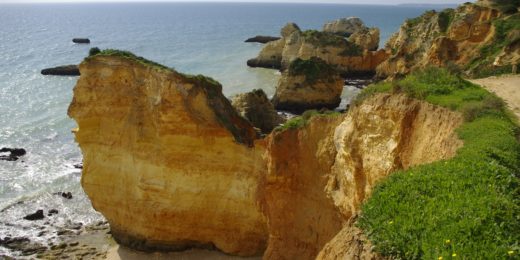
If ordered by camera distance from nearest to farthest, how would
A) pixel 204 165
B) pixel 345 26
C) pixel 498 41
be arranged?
1. pixel 204 165
2. pixel 498 41
3. pixel 345 26

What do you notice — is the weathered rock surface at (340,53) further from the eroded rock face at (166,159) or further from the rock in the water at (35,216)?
the eroded rock face at (166,159)

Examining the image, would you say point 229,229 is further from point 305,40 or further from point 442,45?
point 305,40

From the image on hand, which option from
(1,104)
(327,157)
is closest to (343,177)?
(327,157)

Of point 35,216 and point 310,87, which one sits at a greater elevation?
point 310,87

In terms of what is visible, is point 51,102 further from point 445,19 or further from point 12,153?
point 445,19

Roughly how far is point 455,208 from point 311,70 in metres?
36.5

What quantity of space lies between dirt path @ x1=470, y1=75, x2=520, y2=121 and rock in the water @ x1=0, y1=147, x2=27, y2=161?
95.1 ft

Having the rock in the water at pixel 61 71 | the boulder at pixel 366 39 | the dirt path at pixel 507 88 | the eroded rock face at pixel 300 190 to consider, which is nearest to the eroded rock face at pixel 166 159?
the eroded rock face at pixel 300 190

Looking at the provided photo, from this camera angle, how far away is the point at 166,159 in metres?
19.8

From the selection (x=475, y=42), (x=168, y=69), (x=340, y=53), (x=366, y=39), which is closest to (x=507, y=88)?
(x=168, y=69)

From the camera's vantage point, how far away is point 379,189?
8.13 metres

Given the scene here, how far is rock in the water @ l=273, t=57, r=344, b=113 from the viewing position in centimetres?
4288

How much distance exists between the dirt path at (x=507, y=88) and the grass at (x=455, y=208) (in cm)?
533

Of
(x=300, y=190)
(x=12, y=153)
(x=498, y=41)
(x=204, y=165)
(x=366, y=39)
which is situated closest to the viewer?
(x=300, y=190)
